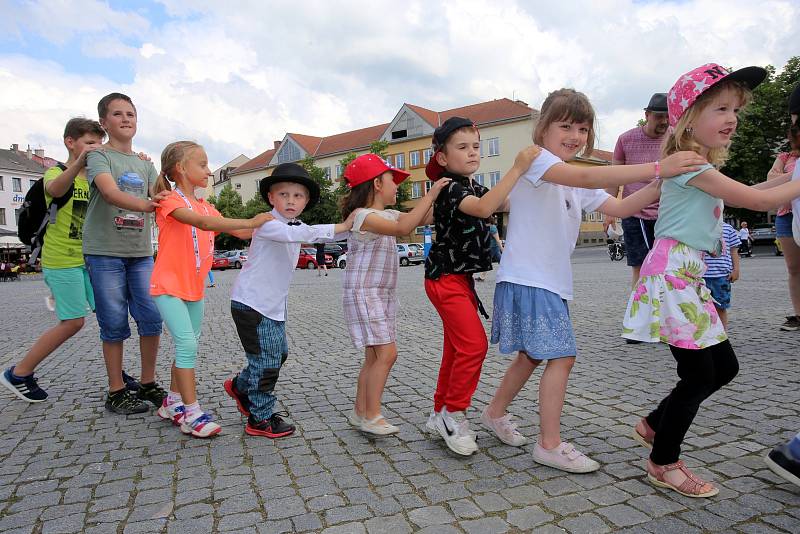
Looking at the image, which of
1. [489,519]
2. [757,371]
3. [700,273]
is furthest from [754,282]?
[489,519]

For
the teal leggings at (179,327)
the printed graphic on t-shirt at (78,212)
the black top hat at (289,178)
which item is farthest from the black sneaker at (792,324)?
the printed graphic on t-shirt at (78,212)

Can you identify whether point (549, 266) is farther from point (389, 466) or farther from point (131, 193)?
point (131, 193)

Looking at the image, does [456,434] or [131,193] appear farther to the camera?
[131,193]

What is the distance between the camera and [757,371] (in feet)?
14.7

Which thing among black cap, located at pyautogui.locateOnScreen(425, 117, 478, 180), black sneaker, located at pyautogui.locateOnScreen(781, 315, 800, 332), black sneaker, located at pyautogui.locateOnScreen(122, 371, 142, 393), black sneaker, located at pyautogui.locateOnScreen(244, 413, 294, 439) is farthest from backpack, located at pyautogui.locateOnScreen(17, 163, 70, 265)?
black sneaker, located at pyautogui.locateOnScreen(781, 315, 800, 332)

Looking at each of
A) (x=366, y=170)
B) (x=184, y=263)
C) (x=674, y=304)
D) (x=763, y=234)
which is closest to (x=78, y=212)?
(x=184, y=263)

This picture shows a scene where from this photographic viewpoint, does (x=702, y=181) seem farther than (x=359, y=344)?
No

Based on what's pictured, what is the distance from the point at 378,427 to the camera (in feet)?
10.9

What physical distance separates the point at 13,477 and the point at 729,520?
126 inches

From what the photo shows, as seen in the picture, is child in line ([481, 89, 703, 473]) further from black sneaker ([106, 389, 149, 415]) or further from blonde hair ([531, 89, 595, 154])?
black sneaker ([106, 389, 149, 415])

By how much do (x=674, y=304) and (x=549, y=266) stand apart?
1.87ft

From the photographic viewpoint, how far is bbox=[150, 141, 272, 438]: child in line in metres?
3.40

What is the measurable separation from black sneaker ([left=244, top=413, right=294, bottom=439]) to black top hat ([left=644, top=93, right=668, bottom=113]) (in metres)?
4.24

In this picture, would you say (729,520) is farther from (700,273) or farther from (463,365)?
(463,365)
